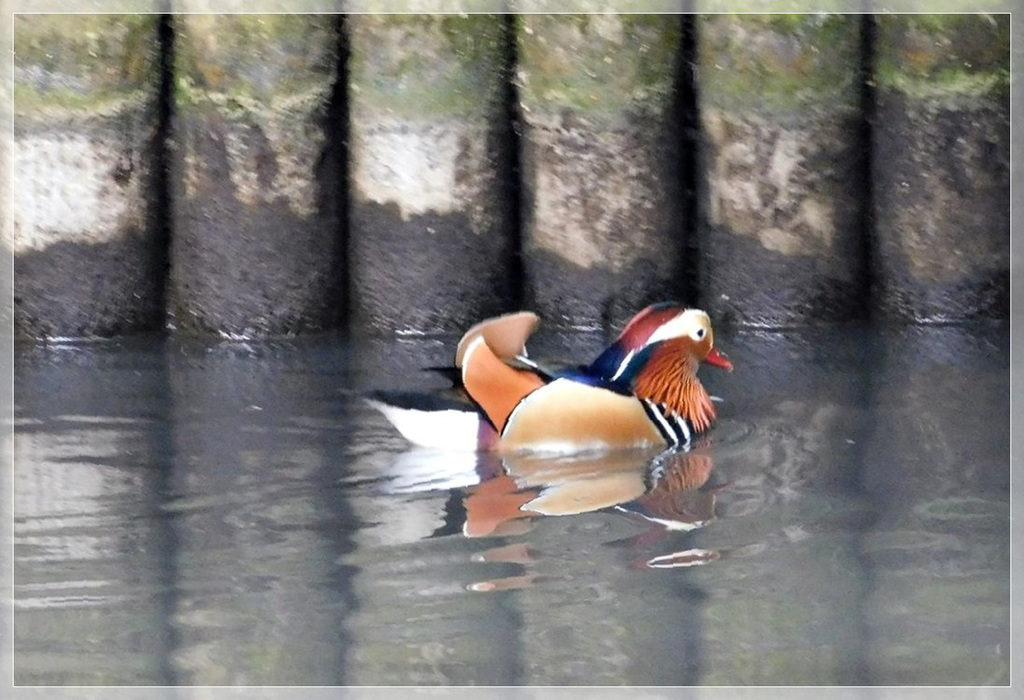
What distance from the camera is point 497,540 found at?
4.11 metres

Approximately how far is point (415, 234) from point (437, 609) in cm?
290

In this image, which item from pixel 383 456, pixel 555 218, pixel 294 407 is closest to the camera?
pixel 383 456

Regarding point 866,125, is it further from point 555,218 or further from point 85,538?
point 85,538

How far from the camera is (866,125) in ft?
21.2

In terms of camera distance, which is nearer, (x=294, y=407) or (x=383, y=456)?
(x=383, y=456)

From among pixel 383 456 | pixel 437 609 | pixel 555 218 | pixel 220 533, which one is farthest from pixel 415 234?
pixel 437 609

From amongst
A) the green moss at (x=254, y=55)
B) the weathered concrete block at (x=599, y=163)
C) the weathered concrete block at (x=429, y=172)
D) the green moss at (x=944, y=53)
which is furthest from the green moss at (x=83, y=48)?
the green moss at (x=944, y=53)

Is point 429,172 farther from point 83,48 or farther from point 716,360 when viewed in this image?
point 716,360

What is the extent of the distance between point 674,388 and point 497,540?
1.09 metres

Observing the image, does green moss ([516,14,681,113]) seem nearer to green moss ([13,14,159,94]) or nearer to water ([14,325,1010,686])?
water ([14,325,1010,686])

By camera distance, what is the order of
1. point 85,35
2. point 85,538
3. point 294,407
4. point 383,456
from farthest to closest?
point 85,35 → point 294,407 → point 383,456 → point 85,538

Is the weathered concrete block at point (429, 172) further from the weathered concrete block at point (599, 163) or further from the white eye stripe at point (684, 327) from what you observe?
the white eye stripe at point (684, 327)

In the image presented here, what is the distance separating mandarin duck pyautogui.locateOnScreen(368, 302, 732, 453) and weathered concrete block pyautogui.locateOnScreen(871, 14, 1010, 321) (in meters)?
1.66

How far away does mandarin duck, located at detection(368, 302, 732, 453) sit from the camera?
4.79m
